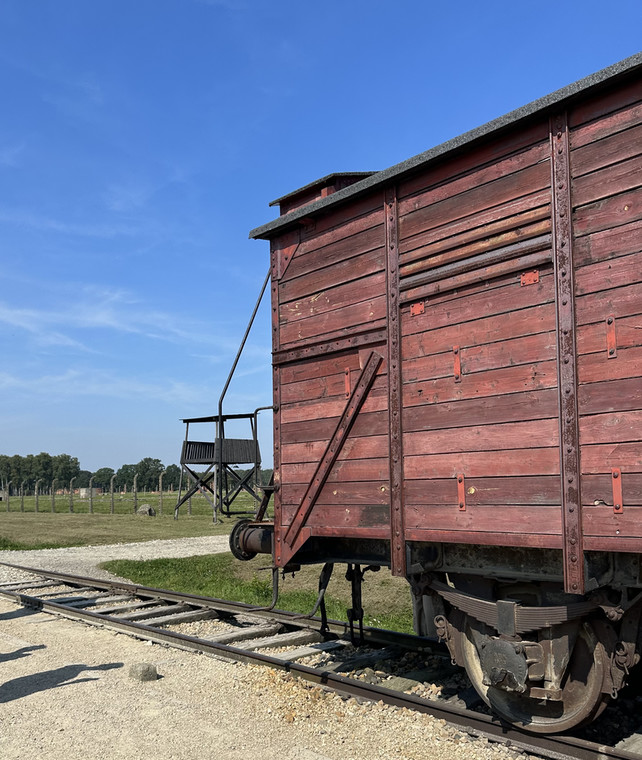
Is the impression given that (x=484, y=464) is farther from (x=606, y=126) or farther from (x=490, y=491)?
(x=606, y=126)

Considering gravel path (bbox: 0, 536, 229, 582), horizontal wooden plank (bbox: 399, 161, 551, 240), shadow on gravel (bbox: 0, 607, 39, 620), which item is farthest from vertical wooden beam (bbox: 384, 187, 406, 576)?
gravel path (bbox: 0, 536, 229, 582)

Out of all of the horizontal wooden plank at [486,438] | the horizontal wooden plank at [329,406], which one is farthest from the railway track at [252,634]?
the horizontal wooden plank at [329,406]

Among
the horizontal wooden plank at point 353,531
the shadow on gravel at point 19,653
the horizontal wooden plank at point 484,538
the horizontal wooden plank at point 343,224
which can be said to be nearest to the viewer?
the horizontal wooden plank at point 484,538

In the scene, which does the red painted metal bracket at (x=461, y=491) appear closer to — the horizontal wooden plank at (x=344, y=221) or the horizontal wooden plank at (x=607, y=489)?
the horizontal wooden plank at (x=607, y=489)

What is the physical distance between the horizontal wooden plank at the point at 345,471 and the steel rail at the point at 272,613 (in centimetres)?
225

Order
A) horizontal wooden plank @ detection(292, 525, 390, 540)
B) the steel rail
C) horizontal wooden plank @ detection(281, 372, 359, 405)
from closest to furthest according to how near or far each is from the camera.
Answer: horizontal wooden plank @ detection(292, 525, 390, 540), horizontal wooden plank @ detection(281, 372, 359, 405), the steel rail

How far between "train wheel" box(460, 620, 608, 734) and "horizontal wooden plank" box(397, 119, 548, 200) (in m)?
3.44

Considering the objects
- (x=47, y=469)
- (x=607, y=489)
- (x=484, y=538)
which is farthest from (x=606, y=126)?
(x=47, y=469)

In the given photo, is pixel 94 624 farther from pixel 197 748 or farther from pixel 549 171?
pixel 549 171

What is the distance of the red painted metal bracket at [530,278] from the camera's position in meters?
4.86

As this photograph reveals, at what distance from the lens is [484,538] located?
16.3 feet

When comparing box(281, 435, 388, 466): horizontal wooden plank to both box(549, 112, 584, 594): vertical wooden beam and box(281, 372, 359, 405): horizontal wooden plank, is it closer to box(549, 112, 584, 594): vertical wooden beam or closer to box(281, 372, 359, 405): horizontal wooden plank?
box(281, 372, 359, 405): horizontal wooden plank

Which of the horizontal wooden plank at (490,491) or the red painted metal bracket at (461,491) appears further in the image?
the red painted metal bracket at (461,491)

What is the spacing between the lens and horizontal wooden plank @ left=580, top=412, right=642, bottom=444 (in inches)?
166
